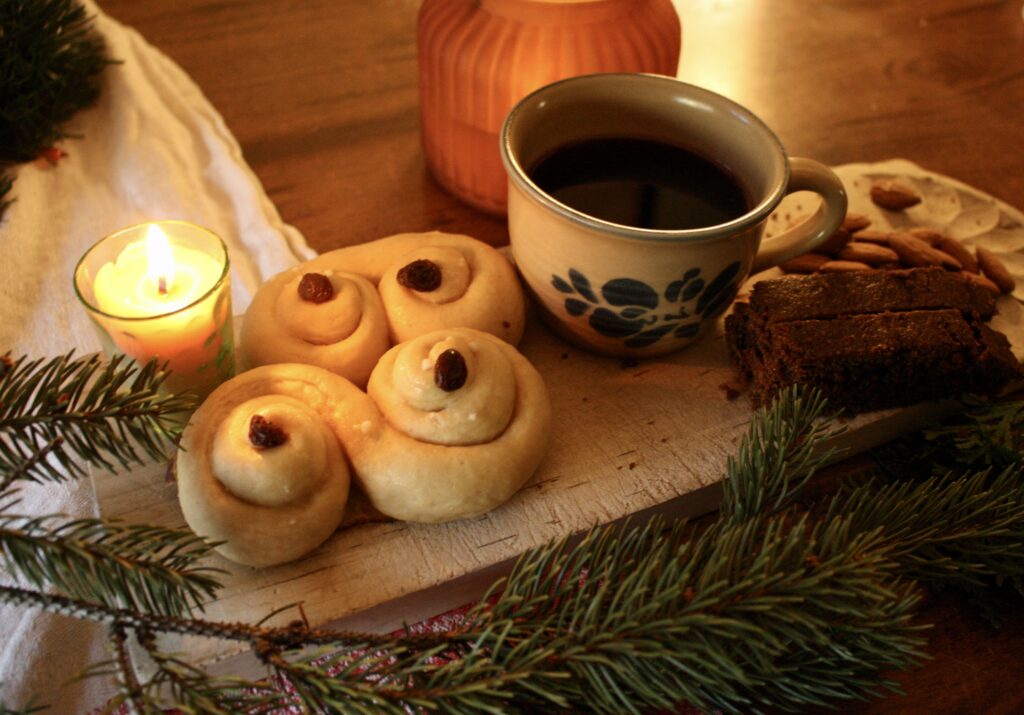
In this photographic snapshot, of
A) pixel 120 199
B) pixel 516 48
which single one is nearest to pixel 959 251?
pixel 516 48

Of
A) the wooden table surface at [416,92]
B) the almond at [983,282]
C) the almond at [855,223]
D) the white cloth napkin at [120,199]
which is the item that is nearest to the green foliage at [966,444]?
the almond at [983,282]

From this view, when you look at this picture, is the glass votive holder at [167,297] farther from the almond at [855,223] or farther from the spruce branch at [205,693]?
the almond at [855,223]

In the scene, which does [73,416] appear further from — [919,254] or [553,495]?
[919,254]

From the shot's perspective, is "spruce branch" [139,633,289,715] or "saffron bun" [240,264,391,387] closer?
"spruce branch" [139,633,289,715]

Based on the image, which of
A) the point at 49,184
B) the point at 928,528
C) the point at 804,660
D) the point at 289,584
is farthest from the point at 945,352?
the point at 49,184

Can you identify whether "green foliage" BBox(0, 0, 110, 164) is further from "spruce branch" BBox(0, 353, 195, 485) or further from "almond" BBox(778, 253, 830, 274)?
"almond" BBox(778, 253, 830, 274)

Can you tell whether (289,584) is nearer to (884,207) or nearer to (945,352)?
(945,352)

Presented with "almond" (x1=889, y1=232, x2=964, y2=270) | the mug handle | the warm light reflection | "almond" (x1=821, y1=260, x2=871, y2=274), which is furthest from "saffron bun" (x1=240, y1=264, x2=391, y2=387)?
the warm light reflection
